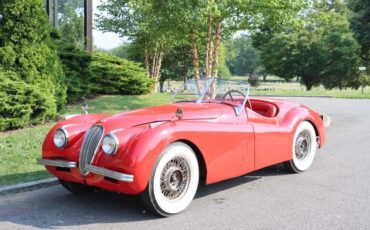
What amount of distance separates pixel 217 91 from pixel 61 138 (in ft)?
7.30

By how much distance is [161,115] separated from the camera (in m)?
4.60

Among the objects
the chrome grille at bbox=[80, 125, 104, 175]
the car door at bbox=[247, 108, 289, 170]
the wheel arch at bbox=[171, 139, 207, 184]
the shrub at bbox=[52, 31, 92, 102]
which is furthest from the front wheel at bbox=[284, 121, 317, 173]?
the shrub at bbox=[52, 31, 92, 102]

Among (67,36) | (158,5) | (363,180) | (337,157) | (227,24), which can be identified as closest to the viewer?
(363,180)

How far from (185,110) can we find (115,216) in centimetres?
138

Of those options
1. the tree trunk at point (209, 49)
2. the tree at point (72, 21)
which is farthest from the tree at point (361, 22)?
the tree at point (72, 21)

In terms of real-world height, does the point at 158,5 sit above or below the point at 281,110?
above

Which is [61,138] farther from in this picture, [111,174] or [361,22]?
[361,22]

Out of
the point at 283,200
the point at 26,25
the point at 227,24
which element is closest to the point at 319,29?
the point at 227,24

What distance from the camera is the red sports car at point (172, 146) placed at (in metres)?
4.13

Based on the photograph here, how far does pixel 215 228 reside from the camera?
4.00 meters

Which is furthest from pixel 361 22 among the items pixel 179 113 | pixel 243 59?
pixel 243 59

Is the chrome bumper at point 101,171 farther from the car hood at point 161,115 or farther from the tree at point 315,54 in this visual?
the tree at point 315,54

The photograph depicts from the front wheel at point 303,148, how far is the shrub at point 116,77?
995cm

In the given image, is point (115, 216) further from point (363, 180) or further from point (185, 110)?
point (363, 180)
